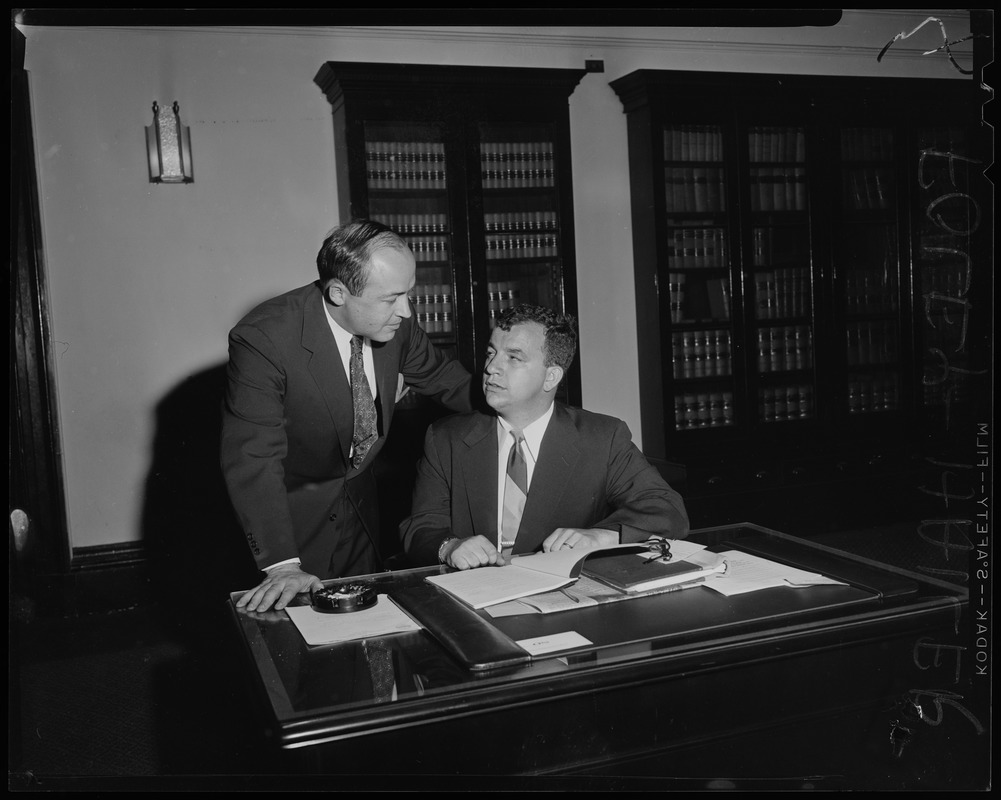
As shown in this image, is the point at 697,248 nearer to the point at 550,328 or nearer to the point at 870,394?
the point at 870,394

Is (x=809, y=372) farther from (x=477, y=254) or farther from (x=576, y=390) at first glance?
(x=477, y=254)

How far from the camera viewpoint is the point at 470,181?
447cm

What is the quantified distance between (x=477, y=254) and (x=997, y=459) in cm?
295

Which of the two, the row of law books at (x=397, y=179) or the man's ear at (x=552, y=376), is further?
the row of law books at (x=397, y=179)

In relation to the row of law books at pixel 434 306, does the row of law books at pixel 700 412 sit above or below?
below

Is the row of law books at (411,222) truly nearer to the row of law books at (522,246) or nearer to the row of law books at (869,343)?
the row of law books at (522,246)

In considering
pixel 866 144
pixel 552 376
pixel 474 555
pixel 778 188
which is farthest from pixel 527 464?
pixel 866 144

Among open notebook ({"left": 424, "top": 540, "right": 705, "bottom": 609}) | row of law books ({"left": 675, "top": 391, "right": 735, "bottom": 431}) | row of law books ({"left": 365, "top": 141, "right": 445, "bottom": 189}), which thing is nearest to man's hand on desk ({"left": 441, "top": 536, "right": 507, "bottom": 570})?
open notebook ({"left": 424, "top": 540, "right": 705, "bottom": 609})

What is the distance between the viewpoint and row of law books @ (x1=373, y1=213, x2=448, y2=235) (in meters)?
4.39

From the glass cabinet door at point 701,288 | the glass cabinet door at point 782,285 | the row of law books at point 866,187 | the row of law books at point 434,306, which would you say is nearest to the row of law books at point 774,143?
the glass cabinet door at point 782,285

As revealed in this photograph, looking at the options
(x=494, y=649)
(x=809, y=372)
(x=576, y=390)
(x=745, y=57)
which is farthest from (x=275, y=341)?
(x=745, y=57)

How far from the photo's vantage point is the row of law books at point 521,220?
459 cm

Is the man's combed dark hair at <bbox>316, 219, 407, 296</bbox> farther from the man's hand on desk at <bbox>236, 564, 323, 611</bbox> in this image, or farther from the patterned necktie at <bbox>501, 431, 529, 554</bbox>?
the man's hand on desk at <bbox>236, 564, 323, 611</bbox>

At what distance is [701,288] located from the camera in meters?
4.95
